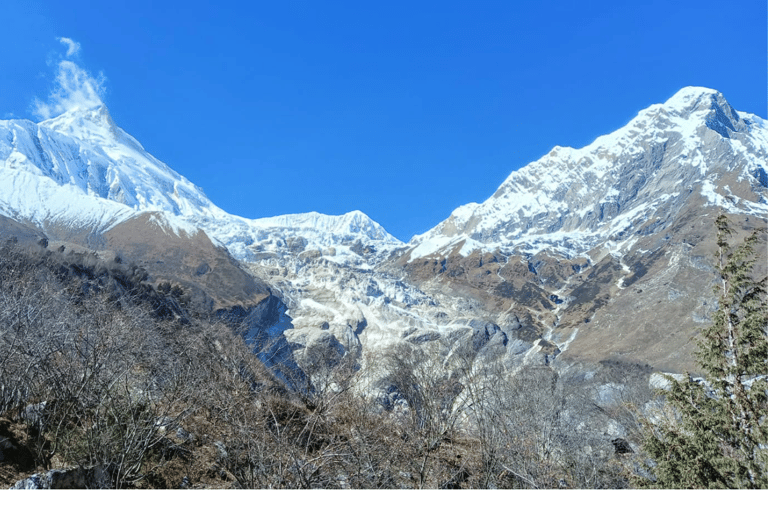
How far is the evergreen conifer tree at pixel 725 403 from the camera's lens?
10.6m

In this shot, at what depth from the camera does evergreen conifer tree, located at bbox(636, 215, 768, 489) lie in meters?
10.6

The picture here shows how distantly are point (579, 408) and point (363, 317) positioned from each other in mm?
150303

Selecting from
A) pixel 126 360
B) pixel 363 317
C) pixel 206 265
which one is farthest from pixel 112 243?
pixel 126 360

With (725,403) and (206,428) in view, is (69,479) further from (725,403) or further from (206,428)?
(725,403)

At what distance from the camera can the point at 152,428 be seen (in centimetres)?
1152

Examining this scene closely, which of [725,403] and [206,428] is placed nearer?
[725,403]

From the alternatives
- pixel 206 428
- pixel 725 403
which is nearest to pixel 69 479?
pixel 206 428

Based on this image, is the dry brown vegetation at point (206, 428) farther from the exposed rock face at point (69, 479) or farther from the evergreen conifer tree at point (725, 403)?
the evergreen conifer tree at point (725, 403)

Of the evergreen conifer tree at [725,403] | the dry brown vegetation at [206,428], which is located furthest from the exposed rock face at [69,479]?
the evergreen conifer tree at [725,403]

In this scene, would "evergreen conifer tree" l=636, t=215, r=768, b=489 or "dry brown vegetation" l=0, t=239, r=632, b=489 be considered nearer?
"evergreen conifer tree" l=636, t=215, r=768, b=489

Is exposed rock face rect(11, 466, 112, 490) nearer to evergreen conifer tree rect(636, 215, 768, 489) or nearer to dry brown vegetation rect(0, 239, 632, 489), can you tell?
dry brown vegetation rect(0, 239, 632, 489)

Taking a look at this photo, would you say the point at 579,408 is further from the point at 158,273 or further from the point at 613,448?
the point at 158,273

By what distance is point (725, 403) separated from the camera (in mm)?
11766

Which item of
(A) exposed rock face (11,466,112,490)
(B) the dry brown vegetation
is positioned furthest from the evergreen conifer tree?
(A) exposed rock face (11,466,112,490)
